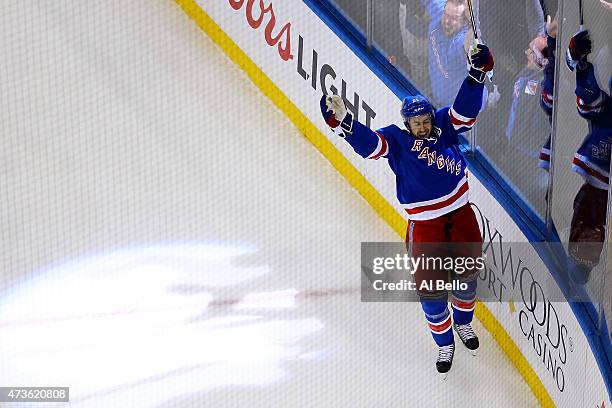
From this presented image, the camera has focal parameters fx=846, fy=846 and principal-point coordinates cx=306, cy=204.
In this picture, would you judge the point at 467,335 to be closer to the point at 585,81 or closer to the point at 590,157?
the point at 590,157

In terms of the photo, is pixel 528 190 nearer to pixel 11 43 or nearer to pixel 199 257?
pixel 199 257

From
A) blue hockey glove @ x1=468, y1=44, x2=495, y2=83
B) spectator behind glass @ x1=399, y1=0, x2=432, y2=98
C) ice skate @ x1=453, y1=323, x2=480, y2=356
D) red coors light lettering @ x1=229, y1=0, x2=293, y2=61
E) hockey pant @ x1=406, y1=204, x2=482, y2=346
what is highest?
red coors light lettering @ x1=229, y1=0, x2=293, y2=61

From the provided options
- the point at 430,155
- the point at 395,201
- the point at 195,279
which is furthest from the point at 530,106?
the point at 195,279

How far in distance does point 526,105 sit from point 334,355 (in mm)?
849

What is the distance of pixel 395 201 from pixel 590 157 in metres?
0.51

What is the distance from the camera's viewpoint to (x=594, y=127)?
2111 millimetres

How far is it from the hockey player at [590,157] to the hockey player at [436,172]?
225mm

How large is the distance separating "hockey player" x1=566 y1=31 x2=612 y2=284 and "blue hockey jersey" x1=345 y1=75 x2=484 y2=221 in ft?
0.83

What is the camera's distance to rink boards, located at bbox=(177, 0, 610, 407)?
226 cm

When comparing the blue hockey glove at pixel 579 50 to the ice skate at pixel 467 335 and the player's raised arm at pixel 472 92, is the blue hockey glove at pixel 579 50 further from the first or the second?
the ice skate at pixel 467 335

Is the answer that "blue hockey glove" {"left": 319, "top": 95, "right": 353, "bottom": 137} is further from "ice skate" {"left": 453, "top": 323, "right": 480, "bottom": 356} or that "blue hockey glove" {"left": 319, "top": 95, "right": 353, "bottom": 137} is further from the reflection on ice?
"ice skate" {"left": 453, "top": 323, "right": 480, "bottom": 356}

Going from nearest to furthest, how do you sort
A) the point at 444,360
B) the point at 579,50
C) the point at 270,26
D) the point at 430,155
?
the point at 579,50 < the point at 430,155 < the point at 444,360 < the point at 270,26

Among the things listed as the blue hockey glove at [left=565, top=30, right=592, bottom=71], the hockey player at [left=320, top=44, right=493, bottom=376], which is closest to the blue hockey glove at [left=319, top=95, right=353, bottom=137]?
the hockey player at [left=320, top=44, right=493, bottom=376]

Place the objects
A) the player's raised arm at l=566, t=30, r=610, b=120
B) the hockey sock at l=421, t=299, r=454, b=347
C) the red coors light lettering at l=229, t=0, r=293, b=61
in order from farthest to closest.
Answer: the red coors light lettering at l=229, t=0, r=293, b=61 < the hockey sock at l=421, t=299, r=454, b=347 < the player's raised arm at l=566, t=30, r=610, b=120
